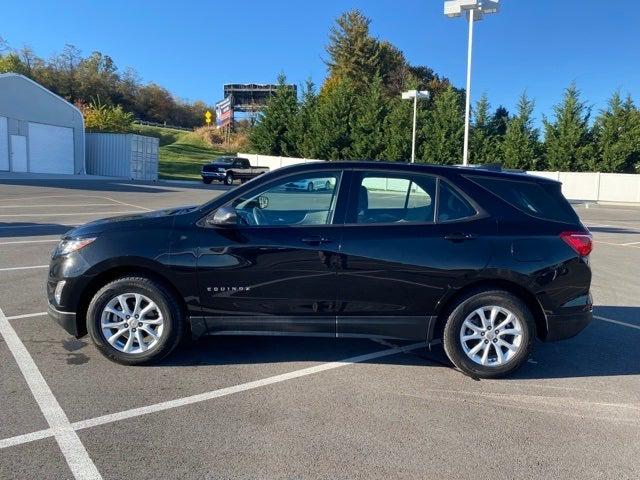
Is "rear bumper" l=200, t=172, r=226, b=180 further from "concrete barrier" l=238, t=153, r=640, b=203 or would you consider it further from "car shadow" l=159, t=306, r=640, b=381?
"car shadow" l=159, t=306, r=640, b=381

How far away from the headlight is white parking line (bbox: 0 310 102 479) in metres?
0.96

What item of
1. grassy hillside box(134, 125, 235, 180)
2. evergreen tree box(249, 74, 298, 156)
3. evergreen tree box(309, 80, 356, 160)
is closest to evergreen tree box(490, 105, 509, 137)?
evergreen tree box(309, 80, 356, 160)

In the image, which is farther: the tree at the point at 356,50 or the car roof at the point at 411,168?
the tree at the point at 356,50

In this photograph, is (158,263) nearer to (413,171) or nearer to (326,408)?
(326,408)

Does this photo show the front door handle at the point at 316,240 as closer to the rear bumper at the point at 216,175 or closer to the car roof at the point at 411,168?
the car roof at the point at 411,168

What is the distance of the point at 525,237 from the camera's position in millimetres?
4367

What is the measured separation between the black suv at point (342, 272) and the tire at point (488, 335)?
10 mm

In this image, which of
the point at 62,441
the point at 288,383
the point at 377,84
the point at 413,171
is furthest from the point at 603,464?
the point at 377,84

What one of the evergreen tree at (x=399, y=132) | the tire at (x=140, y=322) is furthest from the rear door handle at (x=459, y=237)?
the evergreen tree at (x=399, y=132)

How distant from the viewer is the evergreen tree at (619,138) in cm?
3647

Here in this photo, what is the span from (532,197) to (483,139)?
124 ft

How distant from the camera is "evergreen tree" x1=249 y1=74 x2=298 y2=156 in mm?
45938

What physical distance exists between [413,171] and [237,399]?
235cm

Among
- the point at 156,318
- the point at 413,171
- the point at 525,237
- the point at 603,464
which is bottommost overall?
the point at 603,464
